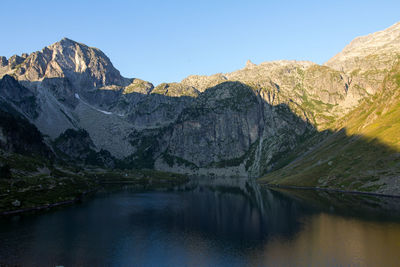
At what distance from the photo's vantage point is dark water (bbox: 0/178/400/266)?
186 feet

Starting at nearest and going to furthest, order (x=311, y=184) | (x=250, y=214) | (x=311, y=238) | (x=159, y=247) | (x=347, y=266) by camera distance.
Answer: (x=347, y=266)
(x=159, y=247)
(x=311, y=238)
(x=250, y=214)
(x=311, y=184)

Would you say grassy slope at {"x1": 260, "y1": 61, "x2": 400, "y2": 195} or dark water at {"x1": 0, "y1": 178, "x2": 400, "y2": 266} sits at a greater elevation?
grassy slope at {"x1": 260, "y1": 61, "x2": 400, "y2": 195}

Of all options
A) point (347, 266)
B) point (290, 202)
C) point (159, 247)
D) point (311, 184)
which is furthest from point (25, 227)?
point (311, 184)

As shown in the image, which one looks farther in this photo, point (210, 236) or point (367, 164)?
point (367, 164)

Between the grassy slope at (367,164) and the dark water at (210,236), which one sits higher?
the grassy slope at (367,164)

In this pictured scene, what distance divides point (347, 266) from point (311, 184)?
449 ft

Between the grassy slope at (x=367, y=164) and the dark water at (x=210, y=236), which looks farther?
the grassy slope at (x=367, y=164)

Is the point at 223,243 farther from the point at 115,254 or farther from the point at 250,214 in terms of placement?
the point at 250,214

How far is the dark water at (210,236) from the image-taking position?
5684 cm

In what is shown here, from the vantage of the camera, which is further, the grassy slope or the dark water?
the grassy slope

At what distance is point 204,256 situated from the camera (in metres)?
59.9

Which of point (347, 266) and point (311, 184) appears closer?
point (347, 266)

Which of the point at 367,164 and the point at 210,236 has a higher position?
the point at 367,164

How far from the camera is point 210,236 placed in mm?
76375
